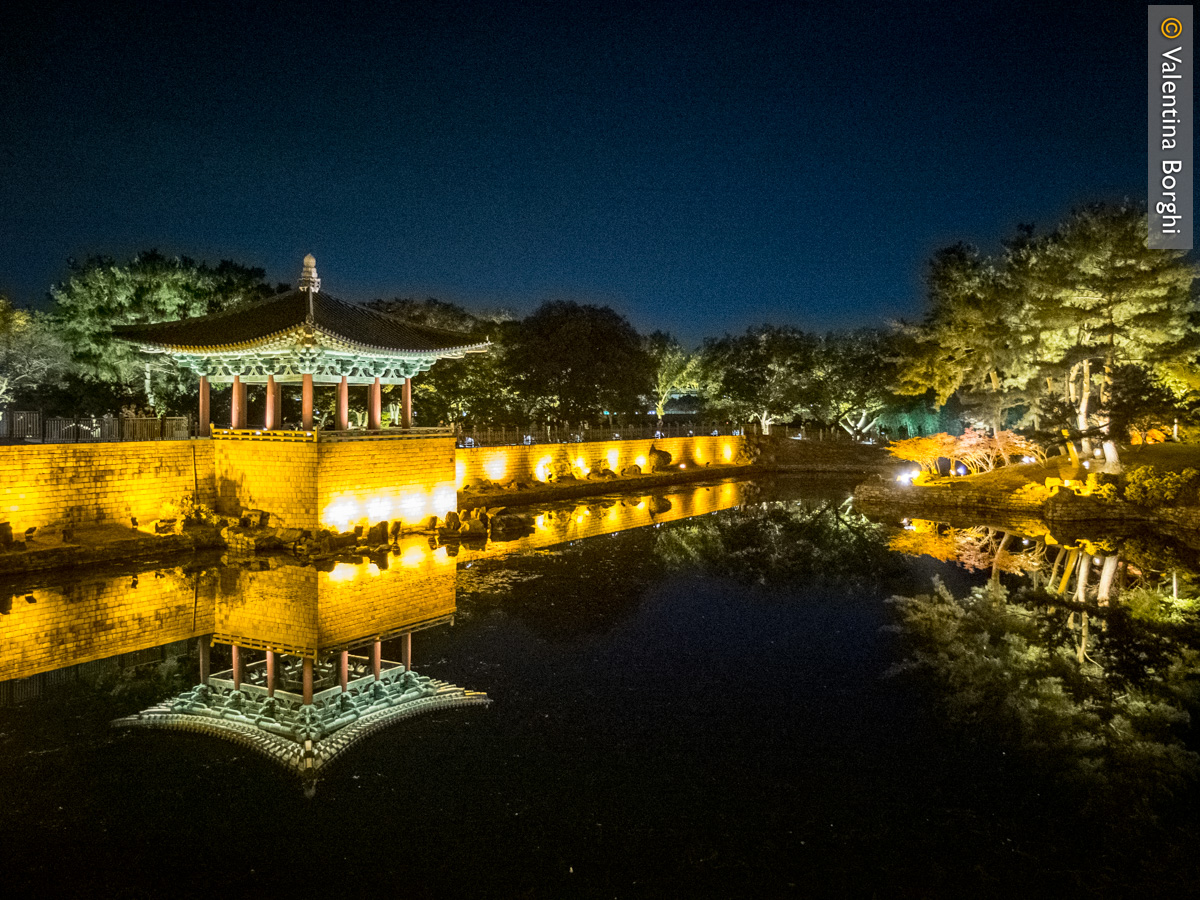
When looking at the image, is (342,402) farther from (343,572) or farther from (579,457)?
(579,457)

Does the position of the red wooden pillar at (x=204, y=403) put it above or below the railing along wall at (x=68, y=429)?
above

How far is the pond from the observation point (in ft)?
15.5

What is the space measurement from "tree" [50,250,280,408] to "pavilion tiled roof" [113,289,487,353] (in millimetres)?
6810

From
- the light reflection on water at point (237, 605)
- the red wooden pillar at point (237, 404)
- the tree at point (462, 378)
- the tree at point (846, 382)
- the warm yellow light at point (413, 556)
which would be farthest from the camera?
the tree at point (846, 382)

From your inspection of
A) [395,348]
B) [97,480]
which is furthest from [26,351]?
[395,348]

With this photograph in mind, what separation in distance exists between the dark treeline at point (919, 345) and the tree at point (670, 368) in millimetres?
7693

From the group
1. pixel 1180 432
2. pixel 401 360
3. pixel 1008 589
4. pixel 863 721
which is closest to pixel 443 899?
pixel 863 721

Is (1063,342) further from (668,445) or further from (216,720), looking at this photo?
(216,720)

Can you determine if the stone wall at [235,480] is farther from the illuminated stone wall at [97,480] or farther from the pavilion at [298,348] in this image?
the pavilion at [298,348]

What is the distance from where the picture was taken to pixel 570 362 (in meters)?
35.6

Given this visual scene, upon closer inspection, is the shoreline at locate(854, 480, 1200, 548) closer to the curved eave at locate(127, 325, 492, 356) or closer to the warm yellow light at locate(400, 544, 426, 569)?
the warm yellow light at locate(400, 544, 426, 569)

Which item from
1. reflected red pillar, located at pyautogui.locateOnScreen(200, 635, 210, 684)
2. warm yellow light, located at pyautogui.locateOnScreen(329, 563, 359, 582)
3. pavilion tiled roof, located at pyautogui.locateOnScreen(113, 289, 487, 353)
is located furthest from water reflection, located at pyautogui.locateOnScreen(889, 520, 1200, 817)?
pavilion tiled roof, located at pyautogui.locateOnScreen(113, 289, 487, 353)

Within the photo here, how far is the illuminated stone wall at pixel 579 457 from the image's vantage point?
25141mm

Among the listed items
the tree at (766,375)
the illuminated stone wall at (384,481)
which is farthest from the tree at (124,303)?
the tree at (766,375)
